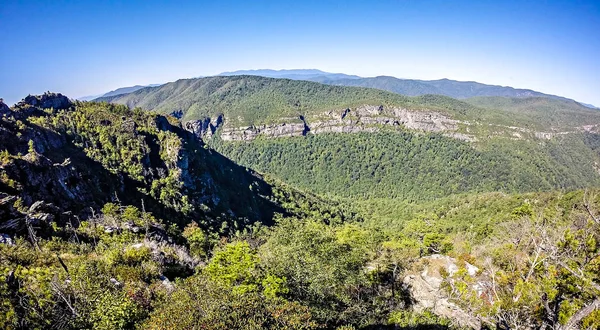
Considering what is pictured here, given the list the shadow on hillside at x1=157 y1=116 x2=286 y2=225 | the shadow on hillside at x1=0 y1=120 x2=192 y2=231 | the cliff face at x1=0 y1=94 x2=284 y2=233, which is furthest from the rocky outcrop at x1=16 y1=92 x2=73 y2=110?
the shadow on hillside at x1=157 y1=116 x2=286 y2=225

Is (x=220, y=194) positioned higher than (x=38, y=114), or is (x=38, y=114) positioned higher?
(x=38, y=114)

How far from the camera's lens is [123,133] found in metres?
99.8

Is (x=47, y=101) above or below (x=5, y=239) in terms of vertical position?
above

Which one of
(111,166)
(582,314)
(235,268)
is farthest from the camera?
(111,166)

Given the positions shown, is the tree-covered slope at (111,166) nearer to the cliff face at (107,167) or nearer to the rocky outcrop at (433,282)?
the cliff face at (107,167)

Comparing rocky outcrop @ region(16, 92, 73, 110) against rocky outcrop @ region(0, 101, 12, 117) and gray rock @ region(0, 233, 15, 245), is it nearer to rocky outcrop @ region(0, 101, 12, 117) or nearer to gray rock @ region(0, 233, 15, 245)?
rocky outcrop @ region(0, 101, 12, 117)

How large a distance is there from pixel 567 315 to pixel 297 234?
22.0 metres

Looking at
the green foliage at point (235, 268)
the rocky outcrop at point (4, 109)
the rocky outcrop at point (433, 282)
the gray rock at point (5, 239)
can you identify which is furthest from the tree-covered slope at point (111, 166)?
the rocky outcrop at point (433, 282)

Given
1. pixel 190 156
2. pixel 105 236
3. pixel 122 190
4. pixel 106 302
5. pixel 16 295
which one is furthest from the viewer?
pixel 190 156

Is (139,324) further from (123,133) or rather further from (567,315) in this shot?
(123,133)

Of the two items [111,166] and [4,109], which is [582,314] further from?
[4,109]

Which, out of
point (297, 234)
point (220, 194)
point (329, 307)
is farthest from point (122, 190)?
point (329, 307)

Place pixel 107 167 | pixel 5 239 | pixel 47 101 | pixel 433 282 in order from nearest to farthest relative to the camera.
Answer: pixel 5 239, pixel 433 282, pixel 107 167, pixel 47 101

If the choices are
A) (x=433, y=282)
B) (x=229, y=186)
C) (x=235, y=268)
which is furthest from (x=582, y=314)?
(x=229, y=186)
